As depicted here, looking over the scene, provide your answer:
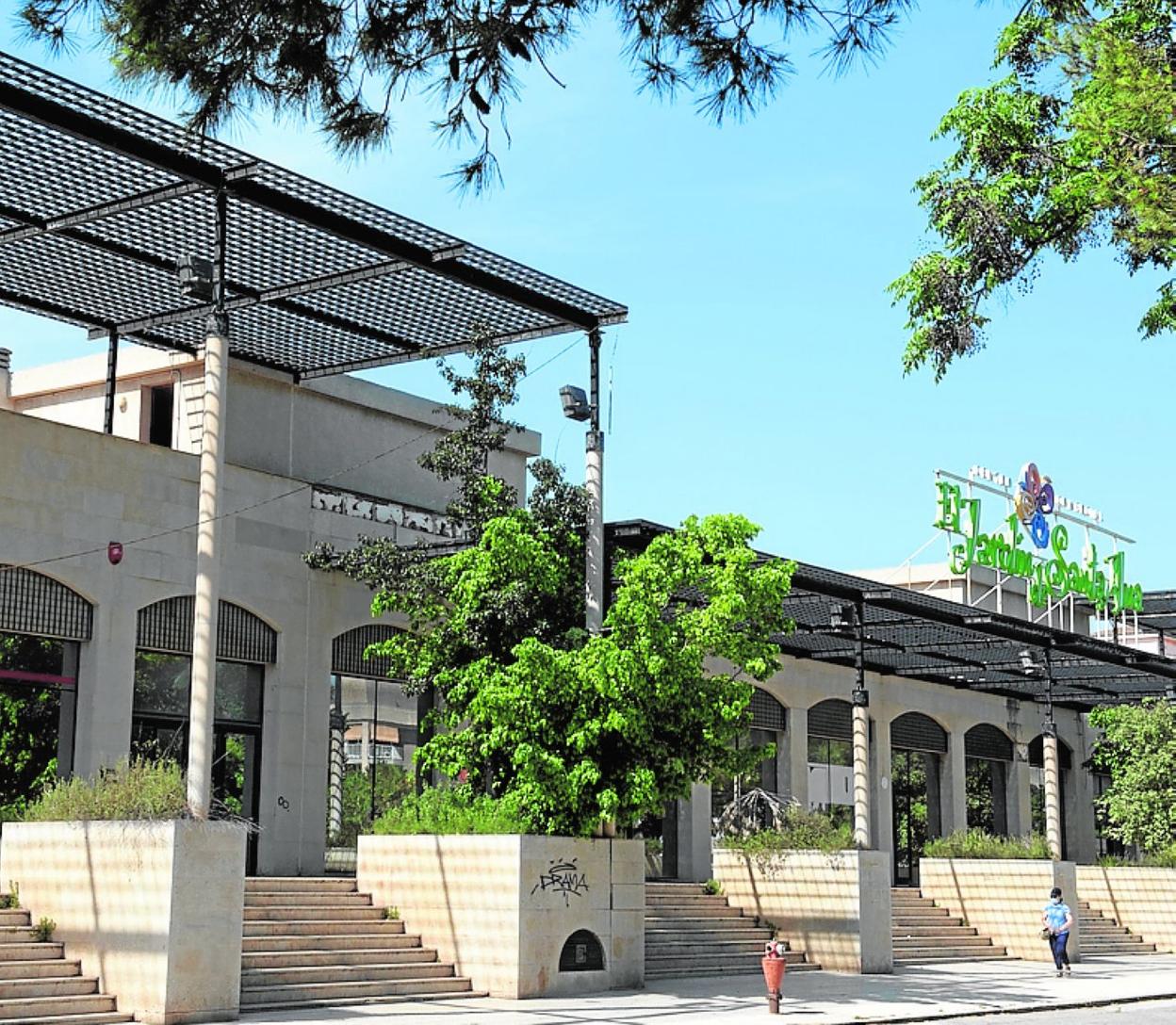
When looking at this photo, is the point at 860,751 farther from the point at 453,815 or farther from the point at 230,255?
the point at 230,255

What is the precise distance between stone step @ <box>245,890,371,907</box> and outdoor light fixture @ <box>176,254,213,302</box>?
7.57 meters

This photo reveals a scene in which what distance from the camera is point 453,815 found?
21.5m

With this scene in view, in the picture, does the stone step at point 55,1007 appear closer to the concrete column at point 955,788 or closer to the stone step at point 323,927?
the stone step at point 323,927

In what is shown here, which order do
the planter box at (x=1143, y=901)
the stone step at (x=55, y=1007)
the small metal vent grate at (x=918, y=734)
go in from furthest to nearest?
1. the small metal vent grate at (x=918, y=734)
2. the planter box at (x=1143, y=901)
3. the stone step at (x=55, y=1007)

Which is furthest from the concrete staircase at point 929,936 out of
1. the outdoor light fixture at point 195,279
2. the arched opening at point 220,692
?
the outdoor light fixture at point 195,279

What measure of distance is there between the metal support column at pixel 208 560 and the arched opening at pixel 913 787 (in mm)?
23969

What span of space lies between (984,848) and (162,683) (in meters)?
16.4

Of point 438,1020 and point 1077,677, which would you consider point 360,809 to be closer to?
point 438,1020

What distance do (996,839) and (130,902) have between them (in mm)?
20802

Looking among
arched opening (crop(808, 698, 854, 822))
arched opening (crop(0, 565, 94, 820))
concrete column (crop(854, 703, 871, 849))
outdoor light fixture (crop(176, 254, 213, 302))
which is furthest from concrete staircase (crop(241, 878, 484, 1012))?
arched opening (crop(808, 698, 854, 822))

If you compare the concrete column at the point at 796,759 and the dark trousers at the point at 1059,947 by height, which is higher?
the concrete column at the point at 796,759

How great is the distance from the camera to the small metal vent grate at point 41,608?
75.4 feet

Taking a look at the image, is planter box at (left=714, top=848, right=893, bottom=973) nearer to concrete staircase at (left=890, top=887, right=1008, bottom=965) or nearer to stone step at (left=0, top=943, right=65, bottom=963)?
concrete staircase at (left=890, top=887, right=1008, bottom=965)

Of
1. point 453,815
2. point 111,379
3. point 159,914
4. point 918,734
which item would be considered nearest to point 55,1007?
point 159,914
